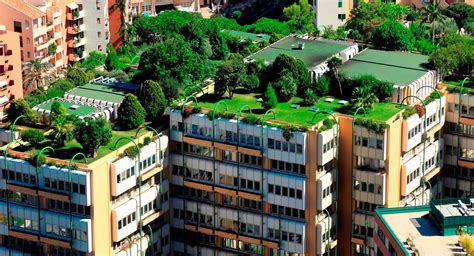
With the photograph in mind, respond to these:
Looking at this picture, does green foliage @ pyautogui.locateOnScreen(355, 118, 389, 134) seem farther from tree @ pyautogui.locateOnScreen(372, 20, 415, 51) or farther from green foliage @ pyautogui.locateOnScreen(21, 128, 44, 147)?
green foliage @ pyautogui.locateOnScreen(21, 128, 44, 147)

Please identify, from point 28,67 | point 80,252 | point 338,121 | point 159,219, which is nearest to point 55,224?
point 80,252

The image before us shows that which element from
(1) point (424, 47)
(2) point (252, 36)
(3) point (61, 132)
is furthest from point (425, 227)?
(2) point (252, 36)

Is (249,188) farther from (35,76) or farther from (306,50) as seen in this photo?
(35,76)

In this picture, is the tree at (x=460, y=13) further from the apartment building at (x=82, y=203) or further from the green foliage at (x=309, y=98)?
the apartment building at (x=82, y=203)

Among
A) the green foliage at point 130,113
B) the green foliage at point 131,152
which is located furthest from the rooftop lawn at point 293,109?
the green foliage at point 131,152

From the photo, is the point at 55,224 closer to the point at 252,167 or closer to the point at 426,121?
the point at 252,167

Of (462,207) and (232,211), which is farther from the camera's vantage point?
(232,211)
